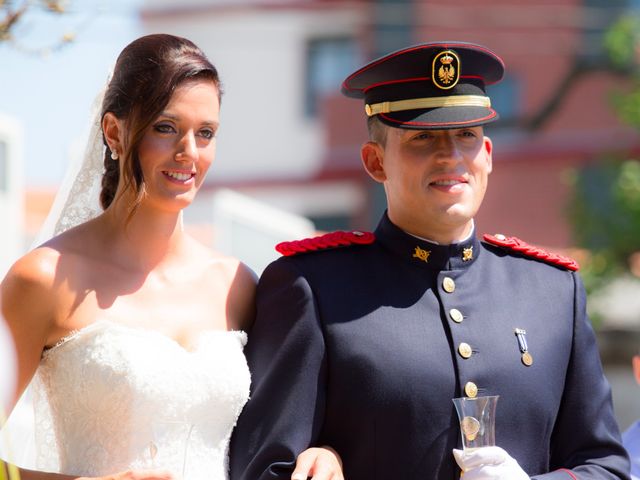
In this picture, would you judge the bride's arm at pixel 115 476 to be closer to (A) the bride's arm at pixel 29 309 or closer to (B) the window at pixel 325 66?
(A) the bride's arm at pixel 29 309

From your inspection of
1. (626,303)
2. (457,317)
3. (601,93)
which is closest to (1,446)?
(457,317)

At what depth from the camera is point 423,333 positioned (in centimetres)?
338

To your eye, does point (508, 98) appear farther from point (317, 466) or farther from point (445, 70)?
point (317, 466)

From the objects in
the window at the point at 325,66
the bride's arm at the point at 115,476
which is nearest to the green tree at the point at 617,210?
the window at the point at 325,66

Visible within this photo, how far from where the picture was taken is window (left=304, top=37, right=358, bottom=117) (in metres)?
22.0

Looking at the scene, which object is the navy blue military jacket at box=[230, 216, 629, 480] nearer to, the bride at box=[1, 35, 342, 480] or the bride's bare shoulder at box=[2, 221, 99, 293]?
the bride at box=[1, 35, 342, 480]

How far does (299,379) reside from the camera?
3266mm

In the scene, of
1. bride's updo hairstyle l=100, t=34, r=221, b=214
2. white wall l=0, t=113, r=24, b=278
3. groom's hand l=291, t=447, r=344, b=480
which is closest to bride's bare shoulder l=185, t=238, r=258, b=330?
bride's updo hairstyle l=100, t=34, r=221, b=214

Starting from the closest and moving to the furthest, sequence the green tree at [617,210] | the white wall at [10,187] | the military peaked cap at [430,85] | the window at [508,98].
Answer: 1. the military peaked cap at [430,85]
2. the white wall at [10,187]
3. the green tree at [617,210]
4. the window at [508,98]

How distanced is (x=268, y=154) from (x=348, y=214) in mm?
2393

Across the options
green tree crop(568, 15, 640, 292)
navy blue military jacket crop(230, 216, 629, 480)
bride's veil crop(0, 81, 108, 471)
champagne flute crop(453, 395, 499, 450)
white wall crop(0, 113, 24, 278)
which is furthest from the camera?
green tree crop(568, 15, 640, 292)

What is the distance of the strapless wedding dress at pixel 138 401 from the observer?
3.30 metres

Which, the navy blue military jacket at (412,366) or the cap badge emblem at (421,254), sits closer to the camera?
the navy blue military jacket at (412,366)

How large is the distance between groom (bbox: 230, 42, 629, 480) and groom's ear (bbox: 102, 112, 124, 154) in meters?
0.54
